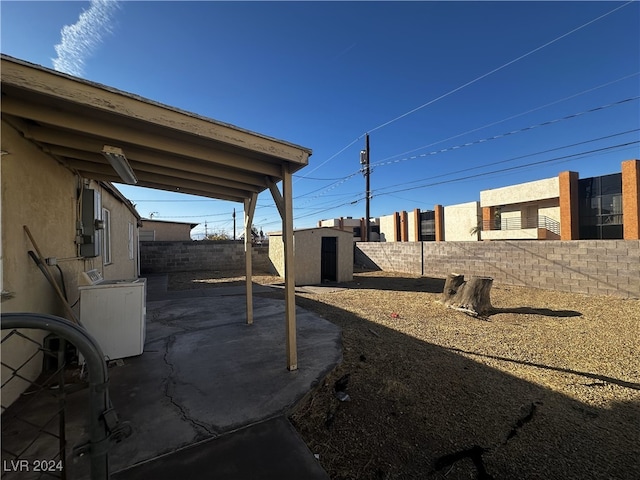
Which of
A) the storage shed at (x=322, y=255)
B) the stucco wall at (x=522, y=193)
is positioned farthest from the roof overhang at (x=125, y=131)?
the stucco wall at (x=522, y=193)

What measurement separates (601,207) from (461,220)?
9421mm

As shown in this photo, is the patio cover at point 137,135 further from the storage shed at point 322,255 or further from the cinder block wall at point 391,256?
the cinder block wall at point 391,256

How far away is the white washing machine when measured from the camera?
3123 mm

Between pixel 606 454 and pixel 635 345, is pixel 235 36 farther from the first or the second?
pixel 635 345

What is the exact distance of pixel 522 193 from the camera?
2052 centimetres

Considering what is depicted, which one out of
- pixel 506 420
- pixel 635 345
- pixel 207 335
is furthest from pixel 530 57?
pixel 207 335

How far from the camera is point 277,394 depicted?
2580 mm

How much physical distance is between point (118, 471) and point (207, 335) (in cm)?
267

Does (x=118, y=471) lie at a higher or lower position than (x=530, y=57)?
lower

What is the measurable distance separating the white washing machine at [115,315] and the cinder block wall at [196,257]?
10591 mm

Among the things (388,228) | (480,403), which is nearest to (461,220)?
(388,228)

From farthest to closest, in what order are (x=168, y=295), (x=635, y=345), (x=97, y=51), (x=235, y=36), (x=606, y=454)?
(x=168, y=295), (x=235, y=36), (x=635, y=345), (x=97, y=51), (x=606, y=454)

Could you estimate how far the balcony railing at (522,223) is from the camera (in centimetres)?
1986

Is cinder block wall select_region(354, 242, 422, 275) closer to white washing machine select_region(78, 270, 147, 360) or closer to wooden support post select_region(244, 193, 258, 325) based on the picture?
wooden support post select_region(244, 193, 258, 325)
